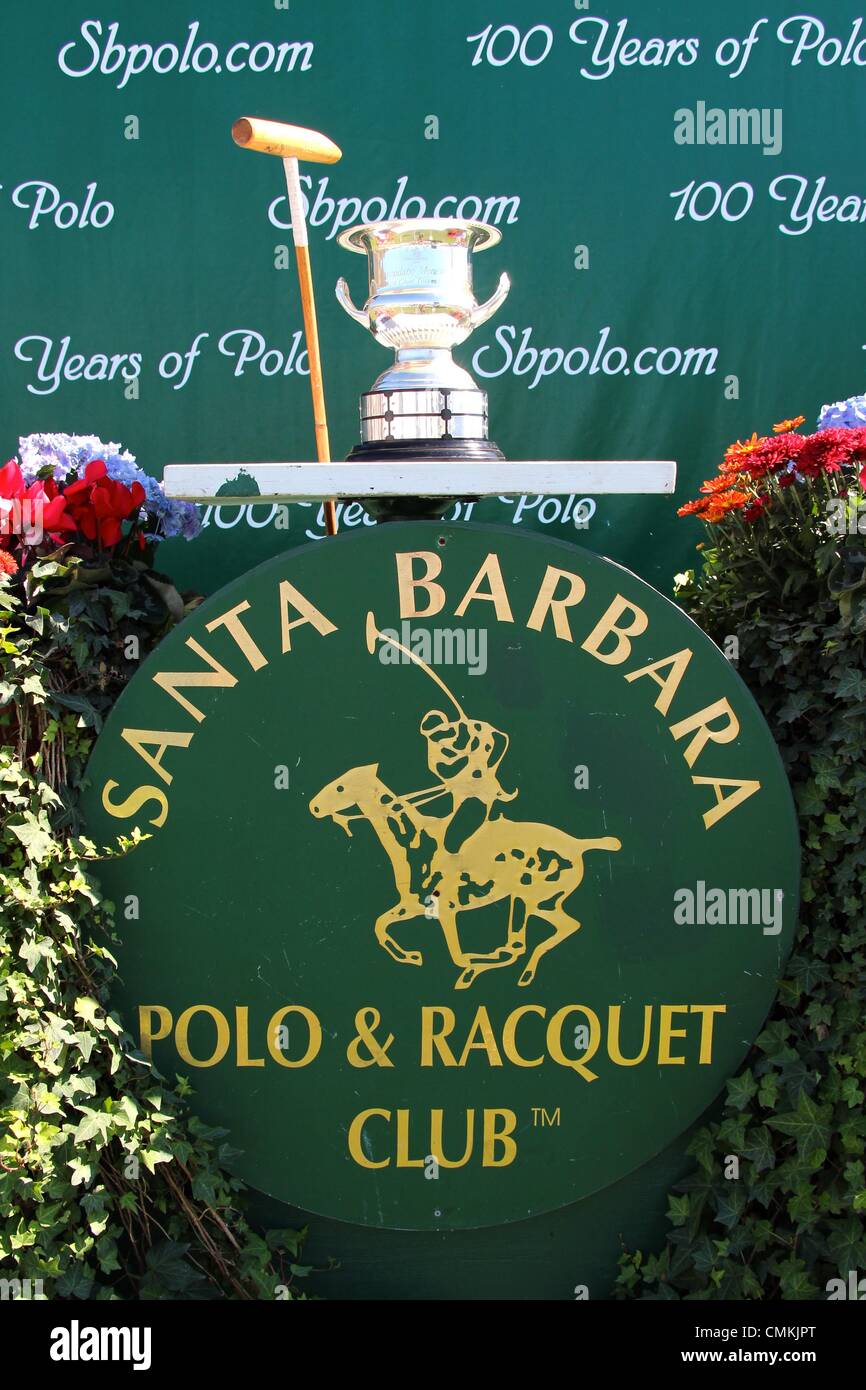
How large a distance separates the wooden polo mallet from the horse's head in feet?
1.86

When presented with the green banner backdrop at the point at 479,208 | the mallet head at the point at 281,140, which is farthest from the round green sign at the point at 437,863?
the green banner backdrop at the point at 479,208

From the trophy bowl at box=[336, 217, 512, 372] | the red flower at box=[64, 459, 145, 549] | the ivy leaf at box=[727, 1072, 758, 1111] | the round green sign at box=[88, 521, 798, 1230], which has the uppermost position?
the trophy bowl at box=[336, 217, 512, 372]

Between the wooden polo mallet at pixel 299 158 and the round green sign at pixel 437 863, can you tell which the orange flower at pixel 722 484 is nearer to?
the round green sign at pixel 437 863

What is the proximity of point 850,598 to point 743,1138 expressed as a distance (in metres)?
1.06

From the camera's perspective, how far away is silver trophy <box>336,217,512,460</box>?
2826mm

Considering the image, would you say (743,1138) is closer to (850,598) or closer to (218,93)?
(850,598)

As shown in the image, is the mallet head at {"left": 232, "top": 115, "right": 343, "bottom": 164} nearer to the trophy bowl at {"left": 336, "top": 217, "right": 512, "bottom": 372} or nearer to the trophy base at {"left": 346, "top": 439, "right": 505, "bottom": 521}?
the trophy bowl at {"left": 336, "top": 217, "right": 512, "bottom": 372}

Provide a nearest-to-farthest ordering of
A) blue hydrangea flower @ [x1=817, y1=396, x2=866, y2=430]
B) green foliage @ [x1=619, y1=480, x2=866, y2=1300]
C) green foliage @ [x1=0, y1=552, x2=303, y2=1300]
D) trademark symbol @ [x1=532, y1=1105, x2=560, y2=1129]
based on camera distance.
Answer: green foliage @ [x1=0, y1=552, x2=303, y2=1300] → green foliage @ [x1=619, y1=480, x2=866, y2=1300] → trademark symbol @ [x1=532, y1=1105, x2=560, y2=1129] → blue hydrangea flower @ [x1=817, y1=396, x2=866, y2=430]

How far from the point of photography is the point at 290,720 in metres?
2.69

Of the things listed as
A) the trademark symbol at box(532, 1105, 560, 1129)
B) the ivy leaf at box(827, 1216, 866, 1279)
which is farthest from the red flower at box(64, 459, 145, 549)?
the ivy leaf at box(827, 1216, 866, 1279)

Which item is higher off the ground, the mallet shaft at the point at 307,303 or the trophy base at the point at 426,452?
the mallet shaft at the point at 307,303

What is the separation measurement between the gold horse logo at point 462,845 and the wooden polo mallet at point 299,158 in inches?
22.4

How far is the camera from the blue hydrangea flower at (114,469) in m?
3.02

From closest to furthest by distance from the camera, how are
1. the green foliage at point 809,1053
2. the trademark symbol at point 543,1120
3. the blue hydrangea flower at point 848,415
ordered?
the green foliage at point 809,1053 < the trademark symbol at point 543,1120 < the blue hydrangea flower at point 848,415
